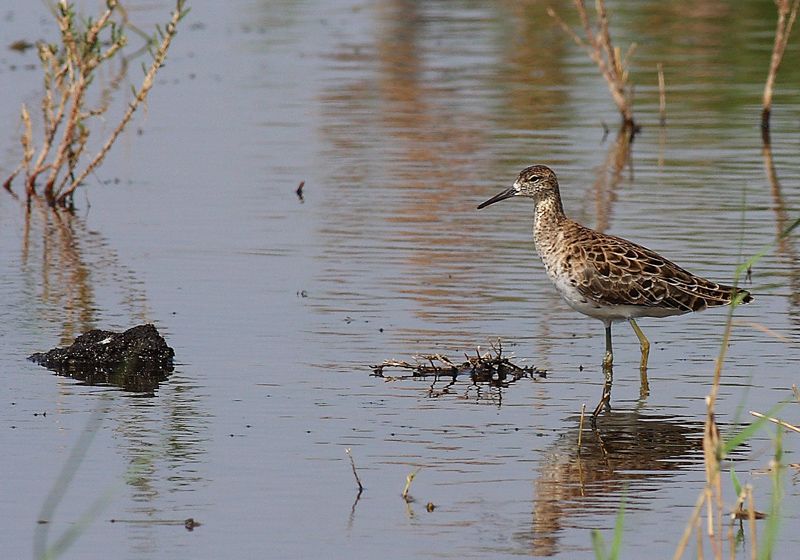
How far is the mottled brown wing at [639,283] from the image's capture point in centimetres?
1132

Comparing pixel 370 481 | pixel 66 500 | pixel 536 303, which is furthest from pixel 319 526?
pixel 536 303

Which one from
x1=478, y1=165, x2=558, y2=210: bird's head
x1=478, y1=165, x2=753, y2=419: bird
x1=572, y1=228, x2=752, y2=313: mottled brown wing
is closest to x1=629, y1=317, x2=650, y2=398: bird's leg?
x1=478, y1=165, x2=753, y2=419: bird

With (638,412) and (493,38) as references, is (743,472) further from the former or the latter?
(493,38)

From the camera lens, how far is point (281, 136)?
68.0 feet

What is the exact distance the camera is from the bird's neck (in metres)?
12.0

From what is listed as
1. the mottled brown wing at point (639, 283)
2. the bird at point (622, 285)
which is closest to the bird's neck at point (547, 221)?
the bird at point (622, 285)

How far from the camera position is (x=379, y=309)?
42.4 ft

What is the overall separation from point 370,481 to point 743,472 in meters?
1.93

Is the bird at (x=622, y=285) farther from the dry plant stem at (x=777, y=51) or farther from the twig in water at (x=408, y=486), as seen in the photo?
the dry plant stem at (x=777, y=51)

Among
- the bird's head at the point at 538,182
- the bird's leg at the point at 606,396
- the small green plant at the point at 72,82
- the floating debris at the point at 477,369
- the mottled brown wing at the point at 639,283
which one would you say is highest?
the small green plant at the point at 72,82

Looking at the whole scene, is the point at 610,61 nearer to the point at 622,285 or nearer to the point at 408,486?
the point at 622,285

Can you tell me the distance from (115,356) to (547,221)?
316 centimetres

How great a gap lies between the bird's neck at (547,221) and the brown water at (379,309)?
69cm

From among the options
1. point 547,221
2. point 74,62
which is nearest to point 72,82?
point 74,62
